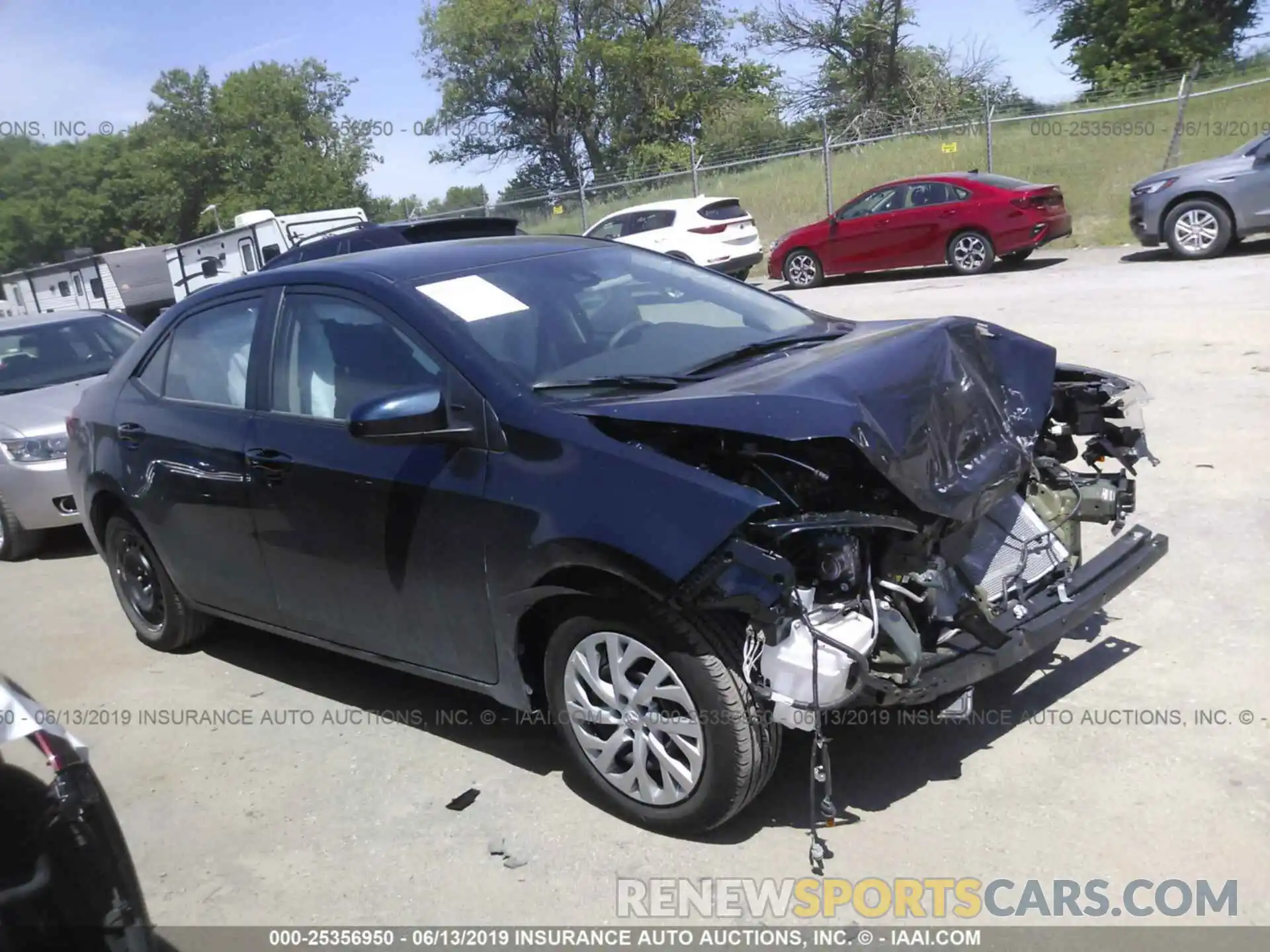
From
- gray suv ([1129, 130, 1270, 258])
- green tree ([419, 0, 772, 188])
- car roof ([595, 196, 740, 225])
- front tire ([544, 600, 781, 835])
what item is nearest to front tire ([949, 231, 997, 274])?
gray suv ([1129, 130, 1270, 258])

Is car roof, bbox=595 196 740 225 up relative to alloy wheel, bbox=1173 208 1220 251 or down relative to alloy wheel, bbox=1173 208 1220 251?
up

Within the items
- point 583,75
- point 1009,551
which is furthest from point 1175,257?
point 583,75

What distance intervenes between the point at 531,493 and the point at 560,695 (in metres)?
0.66

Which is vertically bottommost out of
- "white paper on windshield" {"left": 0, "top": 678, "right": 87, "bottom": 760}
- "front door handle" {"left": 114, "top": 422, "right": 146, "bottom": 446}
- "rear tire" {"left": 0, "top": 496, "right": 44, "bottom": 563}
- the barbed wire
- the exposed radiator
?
"rear tire" {"left": 0, "top": 496, "right": 44, "bottom": 563}

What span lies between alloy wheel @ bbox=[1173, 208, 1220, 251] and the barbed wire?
7.49 m

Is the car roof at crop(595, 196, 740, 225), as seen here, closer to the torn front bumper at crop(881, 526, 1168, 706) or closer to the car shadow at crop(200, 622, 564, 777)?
the car shadow at crop(200, 622, 564, 777)

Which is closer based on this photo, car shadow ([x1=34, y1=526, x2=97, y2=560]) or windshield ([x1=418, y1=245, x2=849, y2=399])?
windshield ([x1=418, y1=245, x2=849, y2=399])

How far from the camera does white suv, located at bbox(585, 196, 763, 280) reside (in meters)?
19.2

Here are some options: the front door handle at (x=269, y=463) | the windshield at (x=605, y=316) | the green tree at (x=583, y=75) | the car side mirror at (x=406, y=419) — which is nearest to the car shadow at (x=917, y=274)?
the windshield at (x=605, y=316)

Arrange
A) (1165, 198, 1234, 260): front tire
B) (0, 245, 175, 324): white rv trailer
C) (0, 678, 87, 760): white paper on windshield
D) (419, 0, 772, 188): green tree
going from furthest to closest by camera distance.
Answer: (419, 0, 772, 188): green tree, (0, 245, 175, 324): white rv trailer, (1165, 198, 1234, 260): front tire, (0, 678, 87, 760): white paper on windshield

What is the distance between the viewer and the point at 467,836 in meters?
3.70

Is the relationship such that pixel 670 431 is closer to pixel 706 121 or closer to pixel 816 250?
pixel 816 250

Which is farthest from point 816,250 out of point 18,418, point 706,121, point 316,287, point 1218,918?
point 706,121

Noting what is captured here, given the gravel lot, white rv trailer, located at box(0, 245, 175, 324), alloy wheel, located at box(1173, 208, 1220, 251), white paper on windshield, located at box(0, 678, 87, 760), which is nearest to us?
white paper on windshield, located at box(0, 678, 87, 760)
